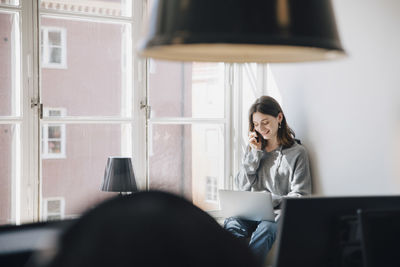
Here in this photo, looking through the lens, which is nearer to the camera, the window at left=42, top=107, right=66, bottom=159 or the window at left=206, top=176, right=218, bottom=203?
the window at left=42, top=107, right=66, bottom=159

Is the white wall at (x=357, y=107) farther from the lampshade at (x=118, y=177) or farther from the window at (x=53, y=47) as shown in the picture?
the window at (x=53, y=47)

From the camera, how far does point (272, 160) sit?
3945mm

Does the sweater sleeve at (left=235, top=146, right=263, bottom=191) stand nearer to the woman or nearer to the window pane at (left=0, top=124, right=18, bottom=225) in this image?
the woman

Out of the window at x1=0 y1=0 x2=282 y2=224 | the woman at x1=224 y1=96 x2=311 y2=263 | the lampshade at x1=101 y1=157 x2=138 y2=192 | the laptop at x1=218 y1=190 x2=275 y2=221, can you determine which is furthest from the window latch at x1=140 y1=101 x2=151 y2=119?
the laptop at x1=218 y1=190 x2=275 y2=221

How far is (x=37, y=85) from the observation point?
4.00 meters

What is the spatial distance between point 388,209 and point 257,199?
193cm

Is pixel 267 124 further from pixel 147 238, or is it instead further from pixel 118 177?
pixel 147 238

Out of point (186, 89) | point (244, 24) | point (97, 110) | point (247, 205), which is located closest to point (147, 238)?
point (244, 24)

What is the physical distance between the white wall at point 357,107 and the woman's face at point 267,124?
0.87ft

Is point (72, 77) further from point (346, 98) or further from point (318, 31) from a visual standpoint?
point (318, 31)

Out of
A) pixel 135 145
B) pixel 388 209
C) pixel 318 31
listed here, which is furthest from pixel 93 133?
pixel 318 31

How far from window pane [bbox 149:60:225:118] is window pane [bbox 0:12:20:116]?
110 cm

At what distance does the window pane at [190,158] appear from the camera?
4.47 meters

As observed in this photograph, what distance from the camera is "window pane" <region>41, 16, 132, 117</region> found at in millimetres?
4074
